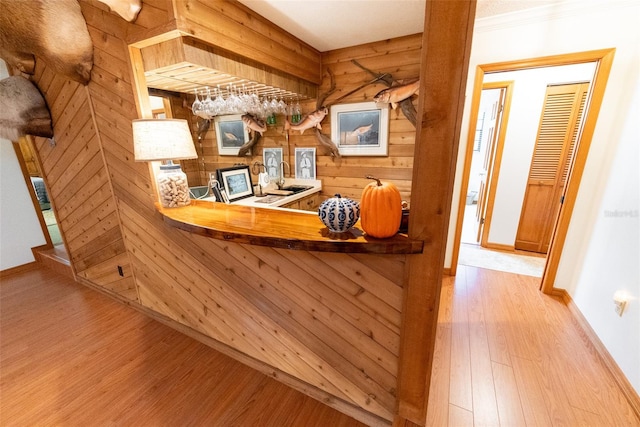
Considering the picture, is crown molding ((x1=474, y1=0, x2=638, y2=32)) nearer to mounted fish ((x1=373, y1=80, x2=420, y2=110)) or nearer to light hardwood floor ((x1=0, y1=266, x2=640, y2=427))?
mounted fish ((x1=373, y1=80, x2=420, y2=110))

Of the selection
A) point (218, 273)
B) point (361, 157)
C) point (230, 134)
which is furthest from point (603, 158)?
point (230, 134)

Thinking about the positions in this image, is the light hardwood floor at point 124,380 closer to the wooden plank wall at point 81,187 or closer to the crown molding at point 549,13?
the wooden plank wall at point 81,187

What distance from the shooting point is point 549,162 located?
→ 3.05 metres

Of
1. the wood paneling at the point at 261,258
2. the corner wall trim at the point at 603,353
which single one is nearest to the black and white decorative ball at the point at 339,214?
the wood paneling at the point at 261,258

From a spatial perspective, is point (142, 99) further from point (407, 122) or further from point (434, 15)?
point (407, 122)

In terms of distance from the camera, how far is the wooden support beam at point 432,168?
841 millimetres

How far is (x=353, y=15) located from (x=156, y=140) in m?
1.72

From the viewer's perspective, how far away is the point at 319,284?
132cm

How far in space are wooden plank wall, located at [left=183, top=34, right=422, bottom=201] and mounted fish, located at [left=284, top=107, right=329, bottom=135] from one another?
88 millimetres

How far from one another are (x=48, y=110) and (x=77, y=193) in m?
0.78

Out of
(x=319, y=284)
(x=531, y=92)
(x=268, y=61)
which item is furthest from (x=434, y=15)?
(x=531, y=92)

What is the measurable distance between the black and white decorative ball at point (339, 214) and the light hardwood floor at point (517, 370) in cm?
123

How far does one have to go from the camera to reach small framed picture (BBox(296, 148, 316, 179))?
10.2 feet

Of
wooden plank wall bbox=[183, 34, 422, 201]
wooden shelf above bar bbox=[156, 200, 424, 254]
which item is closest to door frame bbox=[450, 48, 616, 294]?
wooden plank wall bbox=[183, 34, 422, 201]
